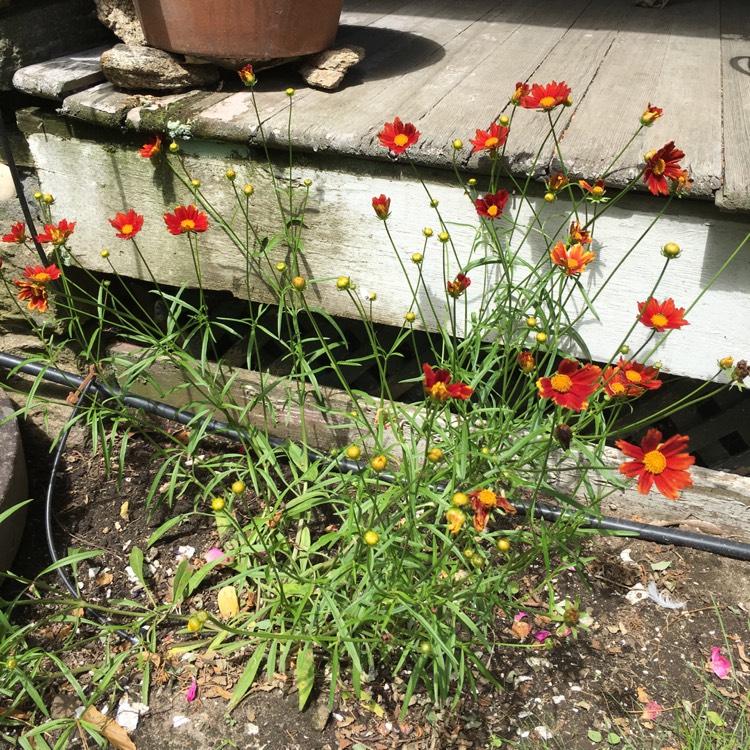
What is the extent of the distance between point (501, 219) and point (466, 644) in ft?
3.22

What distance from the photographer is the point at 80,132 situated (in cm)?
190

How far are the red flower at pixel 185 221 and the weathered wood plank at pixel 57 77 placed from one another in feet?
2.29

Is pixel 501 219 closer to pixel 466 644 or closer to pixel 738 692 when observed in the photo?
pixel 466 644

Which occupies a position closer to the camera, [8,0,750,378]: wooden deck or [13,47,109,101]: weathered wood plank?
[8,0,750,378]: wooden deck

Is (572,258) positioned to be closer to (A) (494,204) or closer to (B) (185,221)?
(A) (494,204)

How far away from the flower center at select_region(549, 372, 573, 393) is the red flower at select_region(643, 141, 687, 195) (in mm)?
472

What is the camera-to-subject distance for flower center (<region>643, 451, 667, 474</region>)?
107cm

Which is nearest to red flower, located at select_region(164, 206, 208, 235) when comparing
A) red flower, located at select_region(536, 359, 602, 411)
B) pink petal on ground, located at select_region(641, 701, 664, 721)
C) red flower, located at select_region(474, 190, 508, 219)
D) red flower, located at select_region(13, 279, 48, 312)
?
red flower, located at select_region(13, 279, 48, 312)

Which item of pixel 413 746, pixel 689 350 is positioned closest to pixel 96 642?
pixel 413 746

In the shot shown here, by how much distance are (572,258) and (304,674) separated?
102 centimetres

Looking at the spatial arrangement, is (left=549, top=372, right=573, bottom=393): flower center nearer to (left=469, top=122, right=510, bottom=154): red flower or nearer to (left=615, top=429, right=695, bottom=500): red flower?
(left=615, top=429, right=695, bottom=500): red flower

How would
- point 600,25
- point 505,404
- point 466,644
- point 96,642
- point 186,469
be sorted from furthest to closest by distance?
point 600,25, point 186,469, point 96,642, point 505,404, point 466,644

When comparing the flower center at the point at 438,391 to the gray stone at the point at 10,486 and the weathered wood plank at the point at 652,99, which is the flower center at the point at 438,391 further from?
the gray stone at the point at 10,486

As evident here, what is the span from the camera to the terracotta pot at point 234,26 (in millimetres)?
1743
